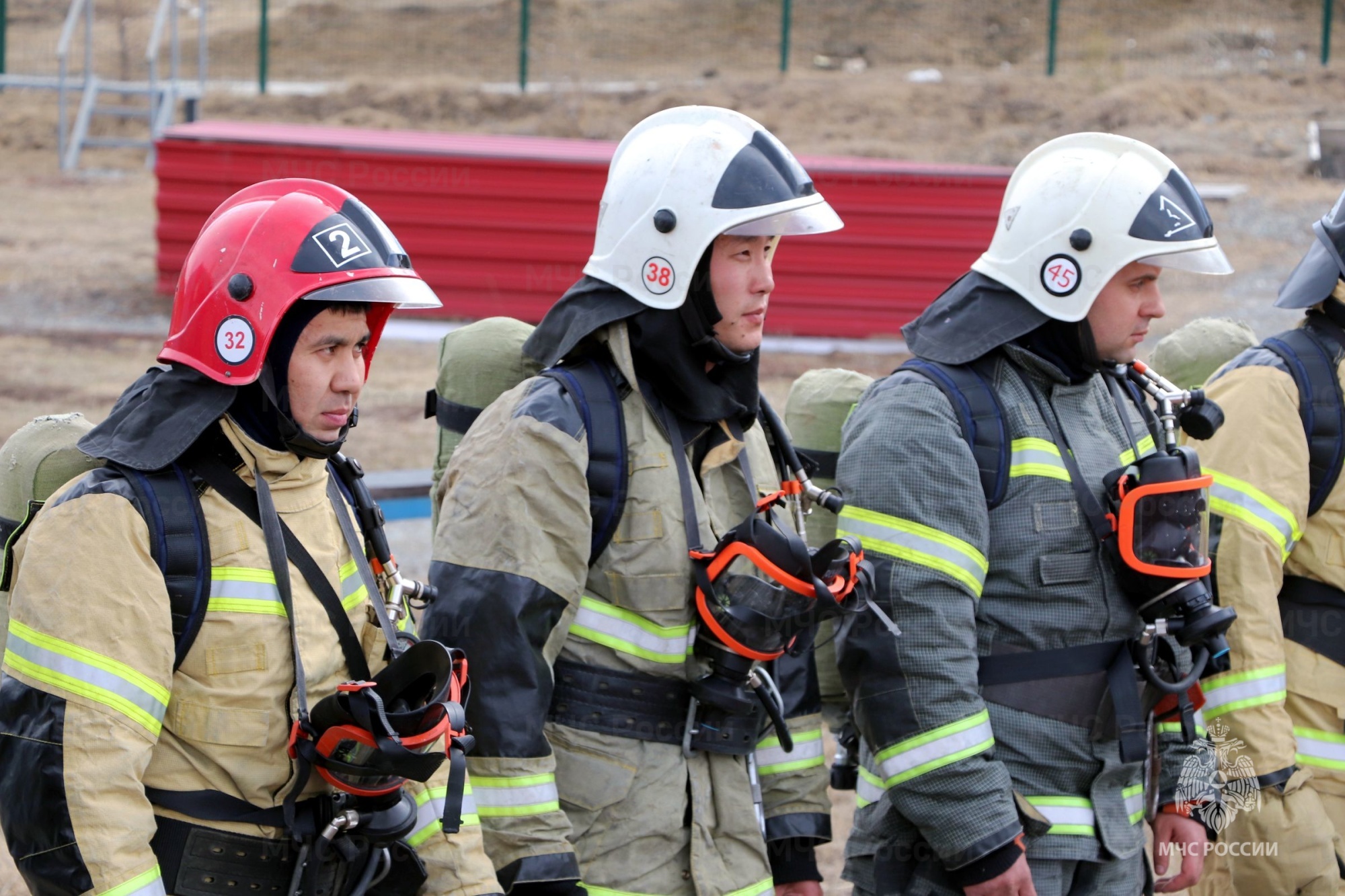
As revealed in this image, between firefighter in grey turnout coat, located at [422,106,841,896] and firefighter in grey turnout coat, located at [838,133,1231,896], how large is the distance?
0.89ft

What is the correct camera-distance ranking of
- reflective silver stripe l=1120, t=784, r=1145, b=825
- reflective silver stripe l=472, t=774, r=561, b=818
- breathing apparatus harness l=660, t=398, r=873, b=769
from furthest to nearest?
reflective silver stripe l=1120, t=784, r=1145, b=825
breathing apparatus harness l=660, t=398, r=873, b=769
reflective silver stripe l=472, t=774, r=561, b=818

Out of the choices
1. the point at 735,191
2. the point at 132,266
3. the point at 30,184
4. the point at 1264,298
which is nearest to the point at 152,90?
the point at 30,184

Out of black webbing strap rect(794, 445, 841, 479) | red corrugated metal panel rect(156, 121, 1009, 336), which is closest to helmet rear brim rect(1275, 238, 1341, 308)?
black webbing strap rect(794, 445, 841, 479)

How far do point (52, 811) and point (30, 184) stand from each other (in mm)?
20752

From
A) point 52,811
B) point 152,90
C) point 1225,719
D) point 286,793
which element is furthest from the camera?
point 152,90

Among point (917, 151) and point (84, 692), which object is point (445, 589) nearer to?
point (84, 692)

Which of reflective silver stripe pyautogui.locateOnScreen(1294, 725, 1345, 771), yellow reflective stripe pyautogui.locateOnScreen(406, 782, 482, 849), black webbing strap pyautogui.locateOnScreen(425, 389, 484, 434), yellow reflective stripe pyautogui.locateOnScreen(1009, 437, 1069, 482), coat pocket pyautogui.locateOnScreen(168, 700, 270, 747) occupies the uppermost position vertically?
yellow reflective stripe pyautogui.locateOnScreen(1009, 437, 1069, 482)

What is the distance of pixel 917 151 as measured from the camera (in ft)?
72.2

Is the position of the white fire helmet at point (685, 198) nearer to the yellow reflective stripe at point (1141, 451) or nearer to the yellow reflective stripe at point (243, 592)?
the yellow reflective stripe at point (1141, 451)

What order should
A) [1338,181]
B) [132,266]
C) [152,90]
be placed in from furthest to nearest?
[152,90], [1338,181], [132,266]

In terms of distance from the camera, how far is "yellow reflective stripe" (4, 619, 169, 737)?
2.54 m

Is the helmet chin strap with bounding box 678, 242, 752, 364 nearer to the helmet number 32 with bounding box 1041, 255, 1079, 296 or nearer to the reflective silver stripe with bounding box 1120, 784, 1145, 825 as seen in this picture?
the helmet number 32 with bounding box 1041, 255, 1079, 296

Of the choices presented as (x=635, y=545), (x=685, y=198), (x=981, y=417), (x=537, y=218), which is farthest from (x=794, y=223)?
(x=537, y=218)

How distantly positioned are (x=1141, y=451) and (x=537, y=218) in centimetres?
1081
